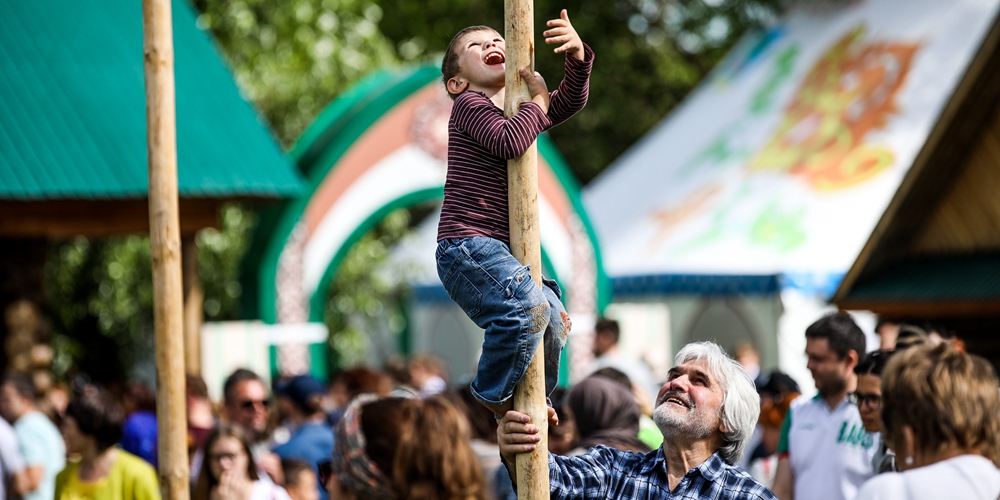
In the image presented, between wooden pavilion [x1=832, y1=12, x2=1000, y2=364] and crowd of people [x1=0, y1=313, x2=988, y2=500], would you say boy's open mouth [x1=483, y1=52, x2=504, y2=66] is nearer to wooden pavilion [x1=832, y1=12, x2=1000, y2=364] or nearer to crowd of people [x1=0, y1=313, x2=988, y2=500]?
crowd of people [x1=0, y1=313, x2=988, y2=500]

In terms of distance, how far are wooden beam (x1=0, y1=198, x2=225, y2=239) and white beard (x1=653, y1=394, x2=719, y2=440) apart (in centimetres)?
606

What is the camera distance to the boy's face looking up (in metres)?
3.33

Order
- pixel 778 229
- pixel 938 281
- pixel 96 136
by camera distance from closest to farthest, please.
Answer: pixel 96 136 < pixel 938 281 < pixel 778 229

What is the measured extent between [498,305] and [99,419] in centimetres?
303

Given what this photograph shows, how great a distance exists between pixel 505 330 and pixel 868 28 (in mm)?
14624

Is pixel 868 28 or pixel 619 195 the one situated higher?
pixel 868 28

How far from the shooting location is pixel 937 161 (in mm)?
9688

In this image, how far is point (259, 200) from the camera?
9188mm

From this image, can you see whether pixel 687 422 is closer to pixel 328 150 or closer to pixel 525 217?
pixel 525 217

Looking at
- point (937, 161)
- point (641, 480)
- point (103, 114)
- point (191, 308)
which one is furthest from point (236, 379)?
point (937, 161)

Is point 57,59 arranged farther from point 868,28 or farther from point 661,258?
point 868,28

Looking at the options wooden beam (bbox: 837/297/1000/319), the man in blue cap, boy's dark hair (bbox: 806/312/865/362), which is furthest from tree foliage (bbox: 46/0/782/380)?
boy's dark hair (bbox: 806/312/865/362)

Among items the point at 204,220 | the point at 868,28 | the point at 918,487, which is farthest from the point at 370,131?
the point at 918,487

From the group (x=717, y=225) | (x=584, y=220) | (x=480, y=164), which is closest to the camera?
(x=480, y=164)
